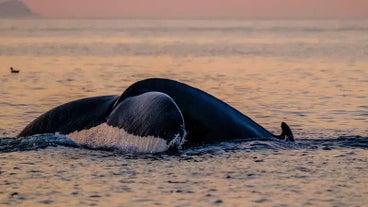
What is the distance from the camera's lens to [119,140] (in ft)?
37.7

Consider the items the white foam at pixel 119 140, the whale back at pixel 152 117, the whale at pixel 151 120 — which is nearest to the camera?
the whale back at pixel 152 117

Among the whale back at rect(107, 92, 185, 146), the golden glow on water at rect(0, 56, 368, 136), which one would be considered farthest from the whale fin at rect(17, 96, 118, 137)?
the golden glow on water at rect(0, 56, 368, 136)

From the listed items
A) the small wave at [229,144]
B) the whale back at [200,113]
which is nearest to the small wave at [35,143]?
the small wave at [229,144]

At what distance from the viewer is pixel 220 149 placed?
12.1 m

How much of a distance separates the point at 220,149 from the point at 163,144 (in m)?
1.46

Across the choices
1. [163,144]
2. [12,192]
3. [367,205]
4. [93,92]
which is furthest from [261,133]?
[93,92]

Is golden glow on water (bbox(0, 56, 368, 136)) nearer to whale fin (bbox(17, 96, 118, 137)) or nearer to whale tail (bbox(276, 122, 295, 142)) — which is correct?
whale tail (bbox(276, 122, 295, 142))

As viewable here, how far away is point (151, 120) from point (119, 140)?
0.99 meters

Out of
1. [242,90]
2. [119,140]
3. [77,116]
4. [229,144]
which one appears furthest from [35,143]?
[242,90]

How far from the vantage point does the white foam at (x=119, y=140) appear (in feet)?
35.8

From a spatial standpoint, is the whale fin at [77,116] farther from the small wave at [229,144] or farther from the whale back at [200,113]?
the whale back at [200,113]

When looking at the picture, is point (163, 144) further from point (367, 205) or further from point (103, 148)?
point (367, 205)

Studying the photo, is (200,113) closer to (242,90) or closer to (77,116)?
(77,116)

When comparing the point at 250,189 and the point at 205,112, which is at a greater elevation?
the point at 205,112
